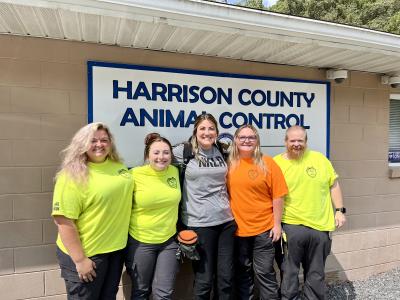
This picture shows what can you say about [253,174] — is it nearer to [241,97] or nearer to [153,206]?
[153,206]

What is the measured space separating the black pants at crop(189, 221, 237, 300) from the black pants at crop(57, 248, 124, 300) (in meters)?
0.64

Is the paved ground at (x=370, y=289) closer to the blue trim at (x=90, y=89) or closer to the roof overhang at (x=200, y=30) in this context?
the roof overhang at (x=200, y=30)

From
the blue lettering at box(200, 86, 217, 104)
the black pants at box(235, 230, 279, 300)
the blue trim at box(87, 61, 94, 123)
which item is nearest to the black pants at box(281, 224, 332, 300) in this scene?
the black pants at box(235, 230, 279, 300)

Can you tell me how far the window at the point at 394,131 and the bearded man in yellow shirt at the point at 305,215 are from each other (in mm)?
1894

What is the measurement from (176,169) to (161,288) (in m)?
0.86

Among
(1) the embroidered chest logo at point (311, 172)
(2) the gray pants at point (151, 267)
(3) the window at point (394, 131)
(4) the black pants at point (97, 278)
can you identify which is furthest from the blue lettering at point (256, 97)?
(4) the black pants at point (97, 278)

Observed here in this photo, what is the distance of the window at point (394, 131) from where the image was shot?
4.69 metres

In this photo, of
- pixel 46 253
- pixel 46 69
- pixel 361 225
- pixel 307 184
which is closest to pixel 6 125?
pixel 46 69

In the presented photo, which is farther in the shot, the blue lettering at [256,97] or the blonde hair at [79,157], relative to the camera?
the blue lettering at [256,97]

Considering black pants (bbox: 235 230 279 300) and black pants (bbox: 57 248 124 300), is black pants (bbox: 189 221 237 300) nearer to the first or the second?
black pants (bbox: 235 230 279 300)

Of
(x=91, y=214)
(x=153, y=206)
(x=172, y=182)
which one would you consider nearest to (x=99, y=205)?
(x=91, y=214)

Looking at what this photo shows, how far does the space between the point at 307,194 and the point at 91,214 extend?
1.74 metres

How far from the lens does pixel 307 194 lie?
3143 mm

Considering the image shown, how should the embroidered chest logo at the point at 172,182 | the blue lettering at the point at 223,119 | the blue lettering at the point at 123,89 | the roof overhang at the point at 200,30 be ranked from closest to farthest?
the roof overhang at the point at 200,30, the embroidered chest logo at the point at 172,182, the blue lettering at the point at 123,89, the blue lettering at the point at 223,119
